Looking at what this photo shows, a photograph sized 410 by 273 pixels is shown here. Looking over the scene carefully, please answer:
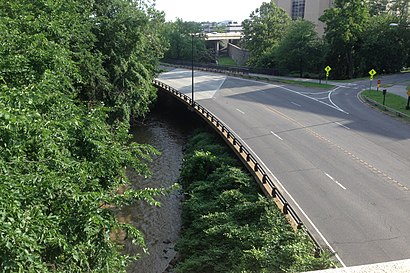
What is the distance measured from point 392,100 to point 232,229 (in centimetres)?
2715

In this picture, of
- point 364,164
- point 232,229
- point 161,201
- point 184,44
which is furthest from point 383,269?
point 184,44

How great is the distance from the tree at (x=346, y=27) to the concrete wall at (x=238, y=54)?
32.7m

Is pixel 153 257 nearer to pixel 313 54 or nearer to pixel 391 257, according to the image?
pixel 391 257

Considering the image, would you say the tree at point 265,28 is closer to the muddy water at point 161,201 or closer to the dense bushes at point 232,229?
the muddy water at point 161,201

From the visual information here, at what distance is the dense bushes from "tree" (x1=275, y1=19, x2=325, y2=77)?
40.5 metres

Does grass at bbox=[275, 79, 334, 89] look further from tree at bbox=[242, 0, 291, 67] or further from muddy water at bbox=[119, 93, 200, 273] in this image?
tree at bbox=[242, 0, 291, 67]

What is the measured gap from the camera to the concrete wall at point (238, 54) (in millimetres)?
91037

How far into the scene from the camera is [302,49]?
57.5m

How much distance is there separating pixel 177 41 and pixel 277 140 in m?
71.1

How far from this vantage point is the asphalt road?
1321 centimetres

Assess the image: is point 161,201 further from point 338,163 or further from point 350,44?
point 350,44

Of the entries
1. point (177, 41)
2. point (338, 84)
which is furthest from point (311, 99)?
point (177, 41)

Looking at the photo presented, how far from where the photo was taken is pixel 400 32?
57.0 metres

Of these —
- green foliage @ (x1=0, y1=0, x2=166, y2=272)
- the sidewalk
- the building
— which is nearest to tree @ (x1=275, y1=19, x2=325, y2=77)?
the building
